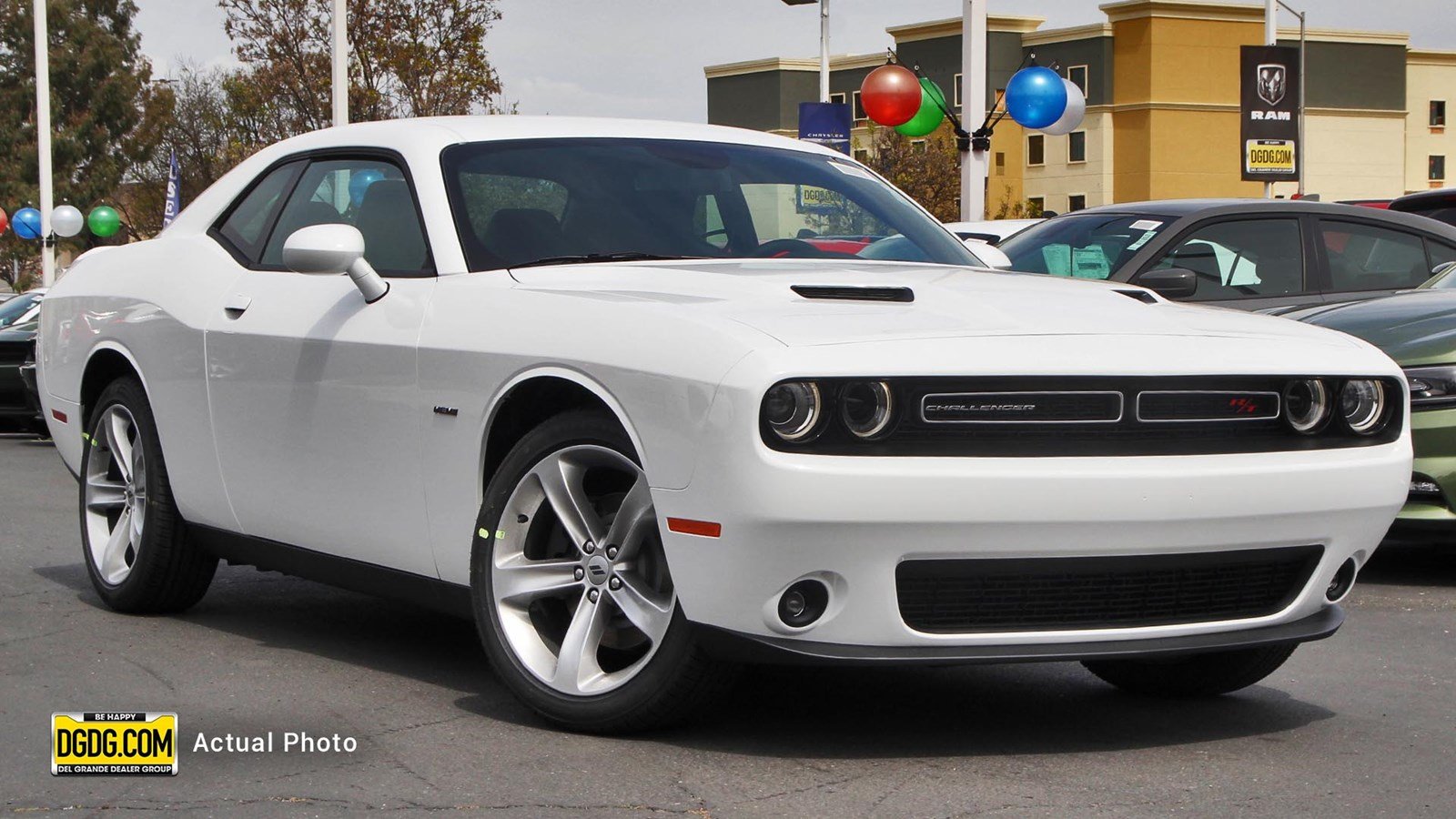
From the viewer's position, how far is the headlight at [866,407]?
13.0 feet

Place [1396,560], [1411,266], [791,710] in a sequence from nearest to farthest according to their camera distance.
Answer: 1. [791,710]
2. [1396,560]
3. [1411,266]

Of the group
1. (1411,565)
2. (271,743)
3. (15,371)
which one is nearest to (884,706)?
(271,743)

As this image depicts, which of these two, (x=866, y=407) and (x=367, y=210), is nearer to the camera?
(x=866, y=407)

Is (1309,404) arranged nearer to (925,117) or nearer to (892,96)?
(892,96)

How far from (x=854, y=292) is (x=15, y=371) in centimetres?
1338

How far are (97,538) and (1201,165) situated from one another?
2932 inches

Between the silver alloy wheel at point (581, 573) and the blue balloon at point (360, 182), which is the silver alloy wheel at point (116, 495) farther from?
the silver alloy wheel at point (581, 573)

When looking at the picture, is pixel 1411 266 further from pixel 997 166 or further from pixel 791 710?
pixel 997 166

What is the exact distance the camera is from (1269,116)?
2694 cm

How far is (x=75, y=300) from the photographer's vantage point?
264 inches

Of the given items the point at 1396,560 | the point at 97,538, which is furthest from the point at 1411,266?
the point at 97,538

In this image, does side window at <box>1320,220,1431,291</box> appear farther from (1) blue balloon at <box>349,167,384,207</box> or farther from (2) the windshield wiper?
(1) blue balloon at <box>349,167,384,207</box>

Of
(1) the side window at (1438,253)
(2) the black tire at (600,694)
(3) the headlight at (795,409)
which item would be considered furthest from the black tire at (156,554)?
(1) the side window at (1438,253)

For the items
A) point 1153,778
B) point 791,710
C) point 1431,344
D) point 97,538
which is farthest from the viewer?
point 1431,344
